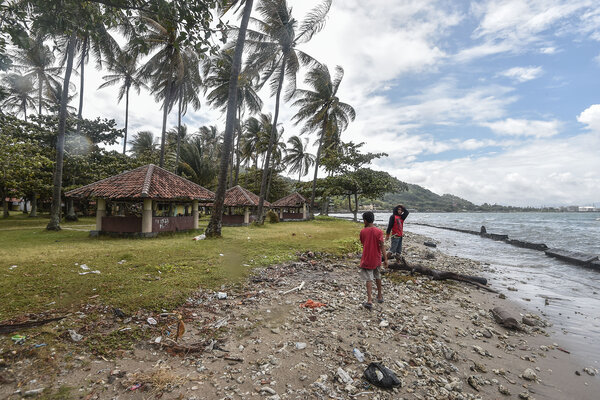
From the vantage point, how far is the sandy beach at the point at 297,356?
8.82 feet

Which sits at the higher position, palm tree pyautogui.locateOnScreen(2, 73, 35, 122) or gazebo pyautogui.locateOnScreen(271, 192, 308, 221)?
palm tree pyautogui.locateOnScreen(2, 73, 35, 122)

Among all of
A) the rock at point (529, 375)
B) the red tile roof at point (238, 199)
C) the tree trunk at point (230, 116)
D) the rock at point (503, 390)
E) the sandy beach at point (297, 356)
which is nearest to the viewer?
the sandy beach at point (297, 356)

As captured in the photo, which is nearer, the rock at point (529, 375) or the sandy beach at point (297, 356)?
the sandy beach at point (297, 356)

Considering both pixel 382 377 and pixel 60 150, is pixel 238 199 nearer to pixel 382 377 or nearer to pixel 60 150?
pixel 60 150

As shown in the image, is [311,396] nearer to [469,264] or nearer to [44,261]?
[44,261]

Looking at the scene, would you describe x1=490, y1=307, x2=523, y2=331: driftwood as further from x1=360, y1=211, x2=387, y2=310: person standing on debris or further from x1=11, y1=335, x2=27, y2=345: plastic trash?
x1=11, y1=335, x2=27, y2=345: plastic trash

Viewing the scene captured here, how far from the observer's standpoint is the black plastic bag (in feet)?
9.33

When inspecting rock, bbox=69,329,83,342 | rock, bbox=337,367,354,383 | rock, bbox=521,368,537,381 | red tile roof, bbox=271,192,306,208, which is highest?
red tile roof, bbox=271,192,306,208

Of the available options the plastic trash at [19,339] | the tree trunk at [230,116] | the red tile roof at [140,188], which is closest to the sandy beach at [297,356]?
the plastic trash at [19,339]

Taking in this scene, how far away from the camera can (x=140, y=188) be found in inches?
503

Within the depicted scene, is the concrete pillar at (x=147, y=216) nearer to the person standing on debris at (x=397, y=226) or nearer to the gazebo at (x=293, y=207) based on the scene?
the person standing on debris at (x=397, y=226)

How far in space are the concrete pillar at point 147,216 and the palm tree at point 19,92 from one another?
24.3m

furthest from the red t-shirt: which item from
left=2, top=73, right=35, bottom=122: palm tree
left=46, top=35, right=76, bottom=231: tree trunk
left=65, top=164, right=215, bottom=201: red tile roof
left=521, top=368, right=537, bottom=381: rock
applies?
left=2, top=73, right=35, bottom=122: palm tree

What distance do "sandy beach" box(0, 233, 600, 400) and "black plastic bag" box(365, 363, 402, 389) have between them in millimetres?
73
